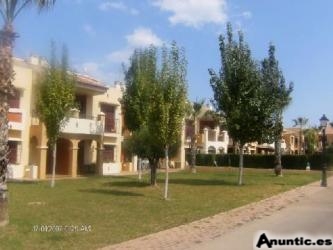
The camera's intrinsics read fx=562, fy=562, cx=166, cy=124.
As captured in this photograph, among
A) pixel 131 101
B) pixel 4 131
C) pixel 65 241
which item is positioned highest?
pixel 131 101

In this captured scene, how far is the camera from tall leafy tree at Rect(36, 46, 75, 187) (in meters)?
26.8

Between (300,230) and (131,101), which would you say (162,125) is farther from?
(131,101)

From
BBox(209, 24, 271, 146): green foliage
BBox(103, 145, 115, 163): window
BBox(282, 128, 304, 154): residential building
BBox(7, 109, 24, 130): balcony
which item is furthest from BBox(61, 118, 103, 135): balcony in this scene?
BBox(282, 128, 304, 154): residential building

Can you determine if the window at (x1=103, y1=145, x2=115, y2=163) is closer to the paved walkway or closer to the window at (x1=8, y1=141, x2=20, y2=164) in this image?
the window at (x1=8, y1=141, x2=20, y2=164)

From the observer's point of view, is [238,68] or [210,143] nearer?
[238,68]

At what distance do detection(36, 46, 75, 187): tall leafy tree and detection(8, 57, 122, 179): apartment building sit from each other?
3.74 ft

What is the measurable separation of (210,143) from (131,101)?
35.5 m

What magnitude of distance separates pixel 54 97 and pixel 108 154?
17.1 meters

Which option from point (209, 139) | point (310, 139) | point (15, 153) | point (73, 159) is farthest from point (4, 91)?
point (310, 139)

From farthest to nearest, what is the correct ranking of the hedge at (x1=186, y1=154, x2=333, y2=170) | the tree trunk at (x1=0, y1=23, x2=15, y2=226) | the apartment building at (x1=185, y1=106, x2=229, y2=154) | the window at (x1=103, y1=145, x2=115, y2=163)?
1. the apartment building at (x1=185, y1=106, x2=229, y2=154)
2. the hedge at (x1=186, y1=154, x2=333, y2=170)
3. the window at (x1=103, y1=145, x2=115, y2=163)
4. the tree trunk at (x1=0, y1=23, x2=15, y2=226)

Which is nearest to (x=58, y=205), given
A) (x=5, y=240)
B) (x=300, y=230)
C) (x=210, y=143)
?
(x=5, y=240)

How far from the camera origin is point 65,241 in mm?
11516

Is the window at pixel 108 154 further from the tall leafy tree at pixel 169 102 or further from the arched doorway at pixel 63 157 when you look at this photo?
the tall leafy tree at pixel 169 102

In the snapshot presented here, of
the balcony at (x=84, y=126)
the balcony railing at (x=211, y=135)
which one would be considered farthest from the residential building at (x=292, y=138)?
the balcony at (x=84, y=126)
